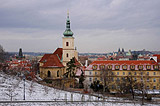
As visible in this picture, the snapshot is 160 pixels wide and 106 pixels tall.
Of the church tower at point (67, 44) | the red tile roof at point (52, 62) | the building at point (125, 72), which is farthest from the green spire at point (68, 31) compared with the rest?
Answer: the building at point (125, 72)

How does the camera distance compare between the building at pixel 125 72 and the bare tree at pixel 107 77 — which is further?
the building at pixel 125 72

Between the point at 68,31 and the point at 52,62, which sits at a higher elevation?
the point at 68,31

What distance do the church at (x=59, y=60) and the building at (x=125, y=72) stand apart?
850 cm

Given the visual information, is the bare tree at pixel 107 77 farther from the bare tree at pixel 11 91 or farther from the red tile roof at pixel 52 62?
the bare tree at pixel 11 91

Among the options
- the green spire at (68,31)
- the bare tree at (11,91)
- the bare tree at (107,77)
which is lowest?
the bare tree at (11,91)

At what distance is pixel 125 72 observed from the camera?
54219mm

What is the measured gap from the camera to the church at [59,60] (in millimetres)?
58562

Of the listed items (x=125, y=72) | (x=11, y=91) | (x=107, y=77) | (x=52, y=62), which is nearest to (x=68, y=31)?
(x=52, y=62)

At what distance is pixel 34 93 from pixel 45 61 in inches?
1239

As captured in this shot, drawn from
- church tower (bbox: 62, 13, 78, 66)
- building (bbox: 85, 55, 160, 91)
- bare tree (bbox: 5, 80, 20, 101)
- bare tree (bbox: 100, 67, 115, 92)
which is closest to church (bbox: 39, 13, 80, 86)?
church tower (bbox: 62, 13, 78, 66)

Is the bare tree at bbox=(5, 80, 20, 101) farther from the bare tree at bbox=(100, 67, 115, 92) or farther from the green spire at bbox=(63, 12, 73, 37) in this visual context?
the green spire at bbox=(63, 12, 73, 37)

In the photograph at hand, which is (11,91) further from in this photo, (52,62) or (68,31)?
(68,31)

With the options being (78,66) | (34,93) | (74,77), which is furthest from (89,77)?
(34,93)

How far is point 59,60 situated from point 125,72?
19327 mm
